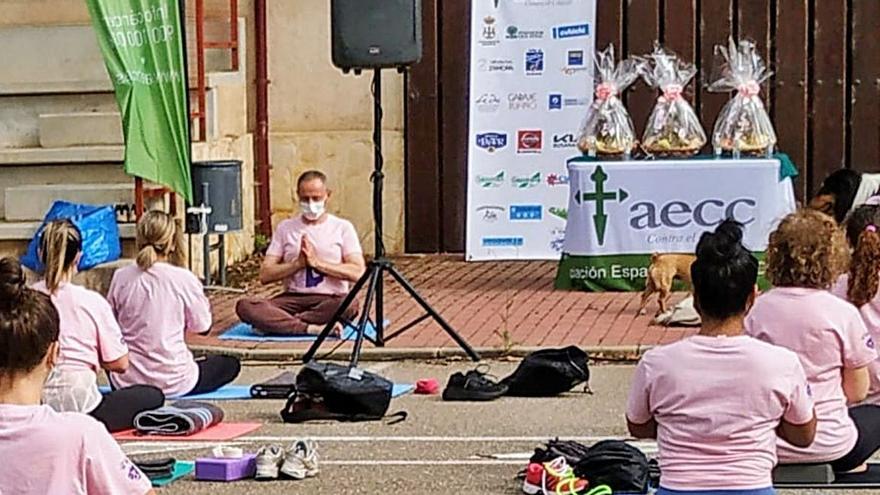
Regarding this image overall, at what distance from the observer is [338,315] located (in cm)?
1028

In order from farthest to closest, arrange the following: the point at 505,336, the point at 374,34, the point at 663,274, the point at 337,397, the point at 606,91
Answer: the point at 606,91 → the point at 663,274 → the point at 505,336 → the point at 374,34 → the point at 337,397

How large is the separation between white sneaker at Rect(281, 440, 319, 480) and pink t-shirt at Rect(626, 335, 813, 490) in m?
2.45

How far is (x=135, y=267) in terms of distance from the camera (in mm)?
9258


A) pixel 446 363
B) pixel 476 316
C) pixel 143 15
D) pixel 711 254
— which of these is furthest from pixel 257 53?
pixel 711 254

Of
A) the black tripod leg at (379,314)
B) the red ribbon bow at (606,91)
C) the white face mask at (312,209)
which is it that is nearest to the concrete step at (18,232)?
the white face mask at (312,209)

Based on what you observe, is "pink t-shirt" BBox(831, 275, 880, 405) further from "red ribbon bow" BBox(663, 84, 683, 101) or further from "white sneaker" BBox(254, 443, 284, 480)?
"red ribbon bow" BBox(663, 84, 683, 101)

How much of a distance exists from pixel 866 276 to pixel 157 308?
3854 millimetres

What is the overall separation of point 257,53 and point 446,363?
5911 millimetres

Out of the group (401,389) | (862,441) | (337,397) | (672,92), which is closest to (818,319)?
(862,441)

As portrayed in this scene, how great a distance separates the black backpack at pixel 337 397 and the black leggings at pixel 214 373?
0.83m

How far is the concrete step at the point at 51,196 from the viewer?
1336 cm

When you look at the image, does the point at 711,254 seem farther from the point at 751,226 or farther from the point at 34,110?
the point at 34,110

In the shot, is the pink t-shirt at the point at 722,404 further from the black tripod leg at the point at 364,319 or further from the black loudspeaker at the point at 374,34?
the black loudspeaker at the point at 374,34

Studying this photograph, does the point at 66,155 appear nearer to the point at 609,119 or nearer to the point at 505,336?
the point at 609,119
